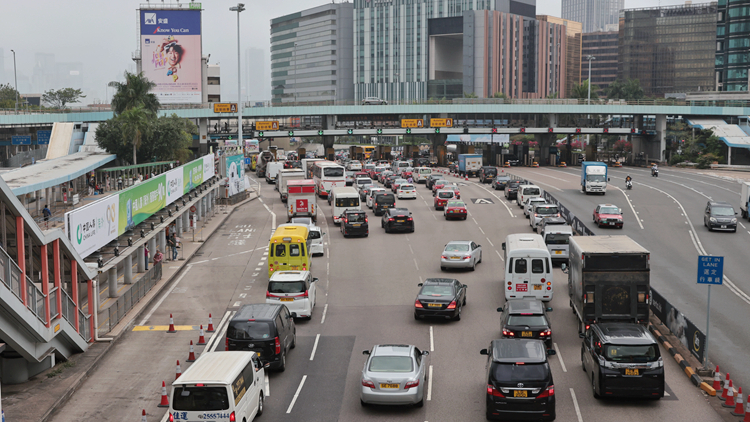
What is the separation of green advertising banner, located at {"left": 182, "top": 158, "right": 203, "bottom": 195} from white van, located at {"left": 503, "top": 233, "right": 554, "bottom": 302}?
81.2 feet

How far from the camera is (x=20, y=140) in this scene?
3447 inches

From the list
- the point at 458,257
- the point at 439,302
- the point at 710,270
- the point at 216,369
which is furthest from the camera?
the point at 458,257

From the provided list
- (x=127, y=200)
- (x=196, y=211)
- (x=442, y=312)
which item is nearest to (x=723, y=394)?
(x=442, y=312)

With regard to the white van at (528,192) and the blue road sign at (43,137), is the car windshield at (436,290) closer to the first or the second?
the white van at (528,192)

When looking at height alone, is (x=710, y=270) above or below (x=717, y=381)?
above

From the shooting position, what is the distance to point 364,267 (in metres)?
36.8

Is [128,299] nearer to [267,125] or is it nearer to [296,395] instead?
[296,395]

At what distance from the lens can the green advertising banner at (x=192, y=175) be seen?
1830 inches

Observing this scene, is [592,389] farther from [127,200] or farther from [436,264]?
[127,200]

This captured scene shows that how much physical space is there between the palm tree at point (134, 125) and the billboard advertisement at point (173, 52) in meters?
23.6

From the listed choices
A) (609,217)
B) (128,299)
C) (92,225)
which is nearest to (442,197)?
(609,217)

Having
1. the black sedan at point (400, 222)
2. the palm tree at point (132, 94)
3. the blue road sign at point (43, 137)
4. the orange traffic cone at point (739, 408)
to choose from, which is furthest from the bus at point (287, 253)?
the blue road sign at point (43, 137)

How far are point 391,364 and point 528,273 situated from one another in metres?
11.1

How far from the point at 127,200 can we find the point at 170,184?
10205mm
